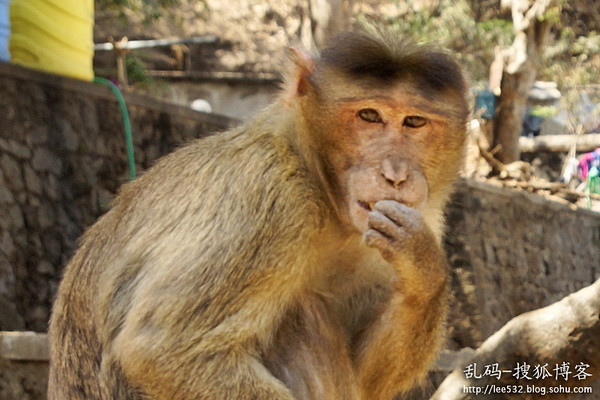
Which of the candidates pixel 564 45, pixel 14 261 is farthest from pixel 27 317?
pixel 564 45

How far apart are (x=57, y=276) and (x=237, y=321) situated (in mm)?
4642

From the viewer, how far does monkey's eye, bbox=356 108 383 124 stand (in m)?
2.91

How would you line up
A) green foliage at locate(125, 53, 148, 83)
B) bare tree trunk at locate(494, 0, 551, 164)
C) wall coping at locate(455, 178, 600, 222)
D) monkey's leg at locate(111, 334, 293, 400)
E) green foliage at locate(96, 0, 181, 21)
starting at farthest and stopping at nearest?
green foliage at locate(125, 53, 148, 83) → green foliage at locate(96, 0, 181, 21) → bare tree trunk at locate(494, 0, 551, 164) → wall coping at locate(455, 178, 600, 222) → monkey's leg at locate(111, 334, 293, 400)

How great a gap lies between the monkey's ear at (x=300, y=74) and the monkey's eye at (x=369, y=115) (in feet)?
0.85

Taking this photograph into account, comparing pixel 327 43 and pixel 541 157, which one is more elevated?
pixel 327 43

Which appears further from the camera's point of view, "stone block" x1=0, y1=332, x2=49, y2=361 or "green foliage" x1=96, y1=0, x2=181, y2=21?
"green foliage" x1=96, y1=0, x2=181, y2=21

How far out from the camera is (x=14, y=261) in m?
6.43

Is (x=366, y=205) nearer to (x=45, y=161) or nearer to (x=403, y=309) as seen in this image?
(x=403, y=309)

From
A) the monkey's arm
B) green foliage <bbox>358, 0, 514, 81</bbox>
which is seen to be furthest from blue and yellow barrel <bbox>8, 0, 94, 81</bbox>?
green foliage <bbox>358, 0, 514, 81</bbox>

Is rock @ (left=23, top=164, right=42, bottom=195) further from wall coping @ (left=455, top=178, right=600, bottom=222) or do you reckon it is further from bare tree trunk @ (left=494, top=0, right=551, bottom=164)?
bare tree trunk @ (left=494, top=0, right=551, bottom=164)

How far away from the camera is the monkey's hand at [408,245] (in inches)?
105

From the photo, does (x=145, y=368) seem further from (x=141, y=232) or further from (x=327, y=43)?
(x=327, y=43)

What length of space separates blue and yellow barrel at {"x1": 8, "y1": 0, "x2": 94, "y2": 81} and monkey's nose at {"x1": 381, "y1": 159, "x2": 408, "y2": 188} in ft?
15.7

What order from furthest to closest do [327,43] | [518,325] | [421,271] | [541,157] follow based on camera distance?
1. [541,157]
2. [518,325]
3. [327,43]
4. [421,271]
